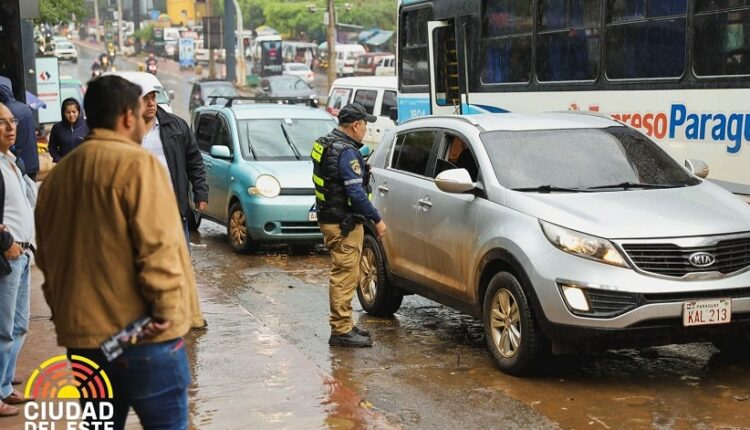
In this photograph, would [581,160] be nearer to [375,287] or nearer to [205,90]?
[375,287]

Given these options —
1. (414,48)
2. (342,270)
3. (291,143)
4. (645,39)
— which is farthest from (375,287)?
(414,48)

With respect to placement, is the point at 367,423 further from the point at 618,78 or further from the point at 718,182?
the point at 618,78

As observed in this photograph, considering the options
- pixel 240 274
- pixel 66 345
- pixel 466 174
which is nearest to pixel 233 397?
pixel 466 174

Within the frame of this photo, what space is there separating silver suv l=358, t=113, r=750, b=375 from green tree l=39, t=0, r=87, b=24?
984 inches

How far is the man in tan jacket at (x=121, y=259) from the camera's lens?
3.72m

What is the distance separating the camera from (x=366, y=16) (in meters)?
87.2

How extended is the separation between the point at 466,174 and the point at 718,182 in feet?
10.6

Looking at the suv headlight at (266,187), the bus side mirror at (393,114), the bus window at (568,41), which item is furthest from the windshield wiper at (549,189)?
the bus side mirror at (393,114)

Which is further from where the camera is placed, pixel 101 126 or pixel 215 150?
pixel 215 150

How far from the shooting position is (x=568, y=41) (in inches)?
494

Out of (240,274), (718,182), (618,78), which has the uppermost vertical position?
(618,78)

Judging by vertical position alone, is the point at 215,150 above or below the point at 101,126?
below

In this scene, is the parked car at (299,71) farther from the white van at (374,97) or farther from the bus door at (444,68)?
the bus door at (444,68)

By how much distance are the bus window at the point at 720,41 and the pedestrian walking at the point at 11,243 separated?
642cm
